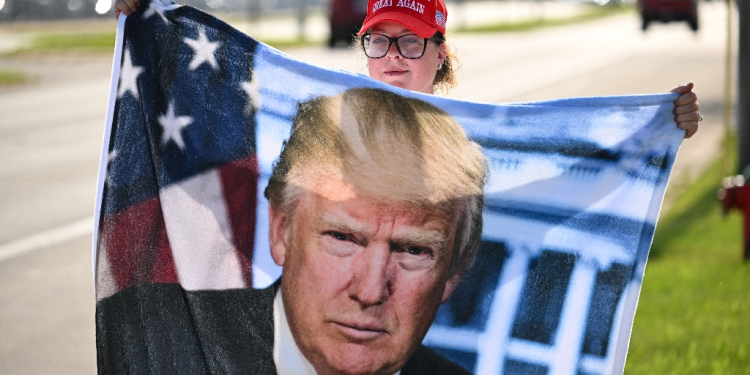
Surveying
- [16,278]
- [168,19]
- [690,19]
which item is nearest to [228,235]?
[168,19]

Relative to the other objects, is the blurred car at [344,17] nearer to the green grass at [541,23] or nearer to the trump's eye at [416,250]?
the green grass at [541,23]

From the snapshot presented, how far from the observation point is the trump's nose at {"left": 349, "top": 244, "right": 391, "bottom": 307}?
3166mm

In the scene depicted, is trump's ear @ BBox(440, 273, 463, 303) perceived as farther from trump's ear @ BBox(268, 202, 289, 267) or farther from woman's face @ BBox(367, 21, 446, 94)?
woman's face @ BBox(367, 21, 446, 94)

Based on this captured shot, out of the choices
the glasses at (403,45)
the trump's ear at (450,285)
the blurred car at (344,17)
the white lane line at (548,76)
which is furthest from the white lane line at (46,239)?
the blurred car at (344,17)

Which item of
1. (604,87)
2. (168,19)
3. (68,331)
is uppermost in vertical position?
(604,87)

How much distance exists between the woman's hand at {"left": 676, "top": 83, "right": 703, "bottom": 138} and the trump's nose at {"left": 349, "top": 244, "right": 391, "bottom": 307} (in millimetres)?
1071

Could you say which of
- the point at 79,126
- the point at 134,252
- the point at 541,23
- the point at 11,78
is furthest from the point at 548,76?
the point at 541,23

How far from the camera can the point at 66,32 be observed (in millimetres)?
33031

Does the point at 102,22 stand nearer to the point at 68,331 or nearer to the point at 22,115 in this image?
the point at 22,115

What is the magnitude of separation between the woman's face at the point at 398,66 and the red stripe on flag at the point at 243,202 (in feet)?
1.71

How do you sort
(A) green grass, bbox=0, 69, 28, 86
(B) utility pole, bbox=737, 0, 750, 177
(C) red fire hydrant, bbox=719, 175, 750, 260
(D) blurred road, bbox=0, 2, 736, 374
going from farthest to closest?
(A) green grass, bbox=0, 69, 28, 86, (B) utility pole, bbox=737, 0, 750, 177, (C) red fire hydrant, bbox=719, 175, 750, 260, (D) blurred road, bbox=0, 2, 736, 374

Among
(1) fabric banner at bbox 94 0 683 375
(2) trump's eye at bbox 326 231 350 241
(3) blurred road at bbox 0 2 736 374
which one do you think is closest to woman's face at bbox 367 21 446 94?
(1) fabric banner at bbox 94 0 683 375

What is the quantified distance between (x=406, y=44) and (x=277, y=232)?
2.56 ft

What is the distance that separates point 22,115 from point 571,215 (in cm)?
1442
